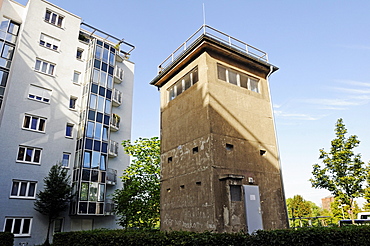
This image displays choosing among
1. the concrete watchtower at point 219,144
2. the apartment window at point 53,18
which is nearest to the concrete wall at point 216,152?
the concrete watchtower at point 219,144

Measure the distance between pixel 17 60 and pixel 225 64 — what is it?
19.9 m

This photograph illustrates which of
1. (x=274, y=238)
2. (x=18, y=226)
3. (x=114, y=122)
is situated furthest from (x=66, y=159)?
(x=274, y=238)

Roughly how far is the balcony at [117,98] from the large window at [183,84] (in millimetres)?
13678

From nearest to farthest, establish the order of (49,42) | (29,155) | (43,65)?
(29,155)
(43,65)
(49,42)

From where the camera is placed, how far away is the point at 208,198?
1196cm

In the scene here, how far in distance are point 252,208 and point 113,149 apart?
18.8 m

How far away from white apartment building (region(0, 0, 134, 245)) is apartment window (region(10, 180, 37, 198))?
0.23 feet

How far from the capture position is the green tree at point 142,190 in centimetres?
2205

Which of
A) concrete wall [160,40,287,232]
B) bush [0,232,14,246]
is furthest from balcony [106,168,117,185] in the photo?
concrete wall [160,40,287,232]

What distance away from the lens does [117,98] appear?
30.0 metres

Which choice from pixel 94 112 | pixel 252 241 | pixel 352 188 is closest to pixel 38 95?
pixel 94 112

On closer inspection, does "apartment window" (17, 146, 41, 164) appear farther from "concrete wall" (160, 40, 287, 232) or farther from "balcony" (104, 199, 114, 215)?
"concrete wall" (160, 40, 287, 232)

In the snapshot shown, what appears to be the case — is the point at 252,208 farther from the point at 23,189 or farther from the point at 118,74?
the point at 118,74

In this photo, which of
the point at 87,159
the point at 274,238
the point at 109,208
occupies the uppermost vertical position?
the point at 87,159
